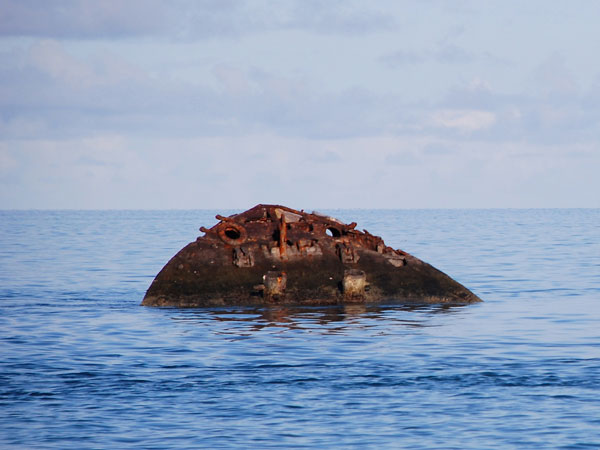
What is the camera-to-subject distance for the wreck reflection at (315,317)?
21.0 meters

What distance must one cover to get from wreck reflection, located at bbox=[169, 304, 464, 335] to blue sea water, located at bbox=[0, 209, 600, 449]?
5cm

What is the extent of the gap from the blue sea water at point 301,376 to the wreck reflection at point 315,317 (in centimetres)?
5

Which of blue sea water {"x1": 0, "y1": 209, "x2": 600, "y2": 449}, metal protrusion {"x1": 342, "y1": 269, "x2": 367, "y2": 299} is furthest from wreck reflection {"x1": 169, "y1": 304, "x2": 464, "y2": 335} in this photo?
metal protrusion {"x1": 342, "y1": 269, "x2": 367, "y2": 299}

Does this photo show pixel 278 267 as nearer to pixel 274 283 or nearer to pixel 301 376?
pixel 274 283

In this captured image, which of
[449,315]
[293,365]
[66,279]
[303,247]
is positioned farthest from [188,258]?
[66,279]

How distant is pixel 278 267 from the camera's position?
77.0ft

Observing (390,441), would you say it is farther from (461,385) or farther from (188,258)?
(188,258)

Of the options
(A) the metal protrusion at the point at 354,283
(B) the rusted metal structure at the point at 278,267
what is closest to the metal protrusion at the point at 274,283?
(B) the rusted metal structure at the point at 278,267

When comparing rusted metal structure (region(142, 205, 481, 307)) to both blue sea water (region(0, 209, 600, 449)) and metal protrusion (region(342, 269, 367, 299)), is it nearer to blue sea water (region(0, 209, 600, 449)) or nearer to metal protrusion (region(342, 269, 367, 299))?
metal protrusion (region(342, 269, 367, 299))

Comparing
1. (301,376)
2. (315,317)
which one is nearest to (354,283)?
(315,317)

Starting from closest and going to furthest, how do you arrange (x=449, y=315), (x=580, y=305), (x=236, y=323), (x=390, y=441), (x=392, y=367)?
1. (x=390, y=441)
2. (x=392, y=367)
3. (x=236, y=323)
4. (x=449, y=315)
5. (x=580, y=305)

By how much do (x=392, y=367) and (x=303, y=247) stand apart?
7279mm

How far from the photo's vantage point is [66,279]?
37125mm

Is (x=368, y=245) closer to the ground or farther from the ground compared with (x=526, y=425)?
farther from the ground
